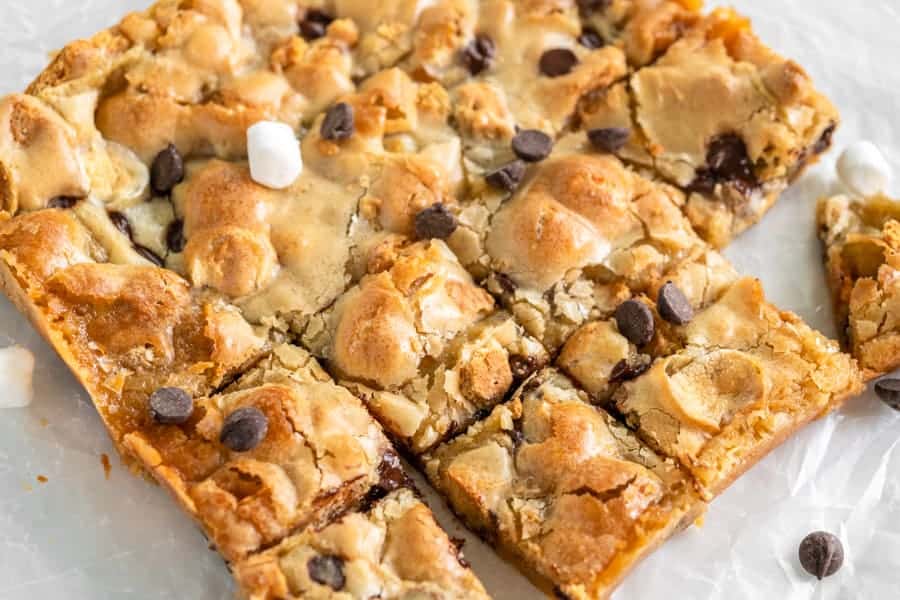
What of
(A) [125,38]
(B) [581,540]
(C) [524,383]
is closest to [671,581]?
(B) [581,540]

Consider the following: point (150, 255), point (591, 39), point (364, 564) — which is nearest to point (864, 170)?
point (591, 39)

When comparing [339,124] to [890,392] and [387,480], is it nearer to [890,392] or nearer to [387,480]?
[387,480]

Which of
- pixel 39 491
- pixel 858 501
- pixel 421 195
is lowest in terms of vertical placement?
pixel 39 491

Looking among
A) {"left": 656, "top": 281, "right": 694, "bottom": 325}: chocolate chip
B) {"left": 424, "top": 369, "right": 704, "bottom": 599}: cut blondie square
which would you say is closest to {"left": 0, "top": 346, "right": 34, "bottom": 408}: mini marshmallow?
{"left": 424, "top": 369, "right": 704, "bottom": 599}: cut blondie square

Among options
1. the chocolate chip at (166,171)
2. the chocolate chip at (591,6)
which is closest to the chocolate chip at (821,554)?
the chocolate chip at (591,6)

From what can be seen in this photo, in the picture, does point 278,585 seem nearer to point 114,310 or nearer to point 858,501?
point 114,310

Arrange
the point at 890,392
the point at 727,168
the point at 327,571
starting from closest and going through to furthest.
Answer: the point at 327,571 < the point at 890,392 < the point at 727,168

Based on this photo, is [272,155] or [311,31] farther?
[311,31]
